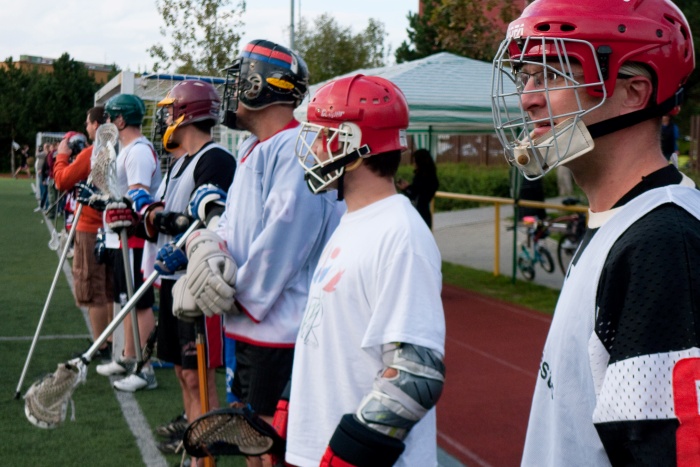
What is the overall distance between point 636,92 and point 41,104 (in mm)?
64852

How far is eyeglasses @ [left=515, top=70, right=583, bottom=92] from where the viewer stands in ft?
5.33

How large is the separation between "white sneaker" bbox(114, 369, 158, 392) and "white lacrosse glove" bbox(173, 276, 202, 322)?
11.4 ft

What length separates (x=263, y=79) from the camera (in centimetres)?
393

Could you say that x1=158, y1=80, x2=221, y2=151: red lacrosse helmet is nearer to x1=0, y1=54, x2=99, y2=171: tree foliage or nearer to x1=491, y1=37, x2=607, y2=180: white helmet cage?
x1=491, y1=37, x2=607, y2=180: white helmet cage

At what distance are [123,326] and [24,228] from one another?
51.4 feet

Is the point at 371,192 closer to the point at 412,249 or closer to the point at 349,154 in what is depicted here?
the point at 349,154

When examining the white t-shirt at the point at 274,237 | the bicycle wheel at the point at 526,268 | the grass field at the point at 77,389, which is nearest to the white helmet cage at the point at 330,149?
the white t-shirt at the point at 274,237


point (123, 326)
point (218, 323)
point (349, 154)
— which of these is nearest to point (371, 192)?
point (349, 154)

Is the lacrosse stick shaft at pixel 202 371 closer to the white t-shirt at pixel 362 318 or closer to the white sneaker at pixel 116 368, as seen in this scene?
the white t-shirt at pixel 362 318

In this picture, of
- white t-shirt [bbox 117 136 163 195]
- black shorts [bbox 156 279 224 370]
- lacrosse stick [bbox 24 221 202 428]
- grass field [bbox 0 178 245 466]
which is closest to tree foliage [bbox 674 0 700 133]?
grass field [bbox 0 178 245 466]

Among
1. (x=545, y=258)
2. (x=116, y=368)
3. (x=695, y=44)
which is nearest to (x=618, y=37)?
(x=116, y=368)

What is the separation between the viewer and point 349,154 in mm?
2770

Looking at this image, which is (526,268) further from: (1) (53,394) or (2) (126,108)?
(1) (53,394)

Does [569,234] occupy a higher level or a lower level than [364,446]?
lower
